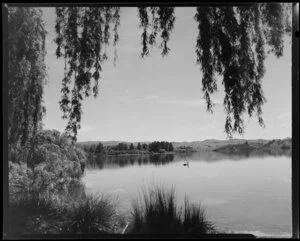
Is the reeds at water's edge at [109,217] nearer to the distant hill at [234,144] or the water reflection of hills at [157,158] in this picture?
the water reflection of hills at [157,158]

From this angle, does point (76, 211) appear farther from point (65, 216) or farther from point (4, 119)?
point (4, 119)

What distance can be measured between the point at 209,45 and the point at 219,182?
200 centimetres

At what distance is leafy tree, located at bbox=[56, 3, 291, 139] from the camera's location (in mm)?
3051

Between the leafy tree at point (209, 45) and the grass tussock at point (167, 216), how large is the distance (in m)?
0.93

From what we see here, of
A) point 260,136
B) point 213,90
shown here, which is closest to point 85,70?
point 213,90

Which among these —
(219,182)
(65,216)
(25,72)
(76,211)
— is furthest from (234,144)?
(25,72)

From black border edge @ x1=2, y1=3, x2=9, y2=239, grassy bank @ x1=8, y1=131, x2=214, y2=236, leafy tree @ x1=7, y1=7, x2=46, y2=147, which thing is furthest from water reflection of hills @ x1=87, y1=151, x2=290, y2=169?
black border edge @ x1=2, y1=3, x2=9, y2=239

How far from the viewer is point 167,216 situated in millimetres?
3393

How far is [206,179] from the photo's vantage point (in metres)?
4.48

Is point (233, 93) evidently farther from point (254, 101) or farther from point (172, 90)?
point (172, 90)

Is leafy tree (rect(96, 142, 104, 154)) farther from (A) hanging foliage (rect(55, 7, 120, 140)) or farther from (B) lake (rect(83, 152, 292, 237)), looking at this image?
(A) hanging foliage (rect(55, 7, 120, 140))

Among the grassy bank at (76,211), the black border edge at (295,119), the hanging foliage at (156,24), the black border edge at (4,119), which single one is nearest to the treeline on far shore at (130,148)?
the grassy bank at (76,211)

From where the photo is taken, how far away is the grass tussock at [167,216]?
3369 millimetres

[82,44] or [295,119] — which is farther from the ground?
[82,44]
